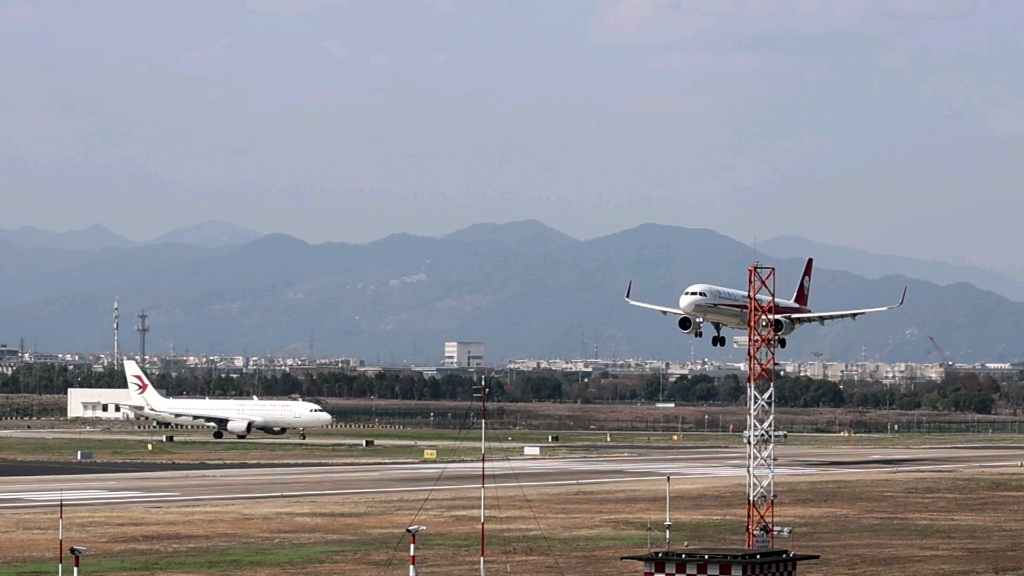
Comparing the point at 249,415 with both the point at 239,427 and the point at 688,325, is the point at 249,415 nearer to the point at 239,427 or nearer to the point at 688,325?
the point at 239,427

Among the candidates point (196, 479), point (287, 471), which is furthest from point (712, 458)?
point (196, 479)

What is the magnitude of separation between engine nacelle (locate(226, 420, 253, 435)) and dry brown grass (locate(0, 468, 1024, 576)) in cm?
5838

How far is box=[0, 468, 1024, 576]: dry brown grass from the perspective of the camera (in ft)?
128

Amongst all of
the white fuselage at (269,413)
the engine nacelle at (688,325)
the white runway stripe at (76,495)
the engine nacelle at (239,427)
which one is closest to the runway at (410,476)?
the white runway stripe at (76,495)

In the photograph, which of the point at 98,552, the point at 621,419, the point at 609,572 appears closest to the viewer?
the point at 609,572

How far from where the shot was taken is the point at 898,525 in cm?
5009

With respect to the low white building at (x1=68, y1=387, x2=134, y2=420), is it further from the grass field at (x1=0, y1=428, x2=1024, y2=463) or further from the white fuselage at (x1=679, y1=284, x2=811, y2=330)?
the white fuselage at (x1=679, y1=284, x2=811, y2=330)

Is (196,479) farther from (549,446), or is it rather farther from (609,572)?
(549,446)

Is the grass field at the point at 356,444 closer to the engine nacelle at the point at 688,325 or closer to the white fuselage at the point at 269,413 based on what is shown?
the white fuselage at the point at 269,413

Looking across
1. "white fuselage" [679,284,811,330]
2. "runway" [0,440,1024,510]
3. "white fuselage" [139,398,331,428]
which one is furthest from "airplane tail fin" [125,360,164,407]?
"white fuselage" [679,284,811,330]

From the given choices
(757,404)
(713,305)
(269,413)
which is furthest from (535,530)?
(269,413)

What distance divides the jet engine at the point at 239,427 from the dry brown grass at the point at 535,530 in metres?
58.4

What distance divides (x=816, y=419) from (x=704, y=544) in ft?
488

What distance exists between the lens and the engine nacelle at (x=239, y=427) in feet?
393
